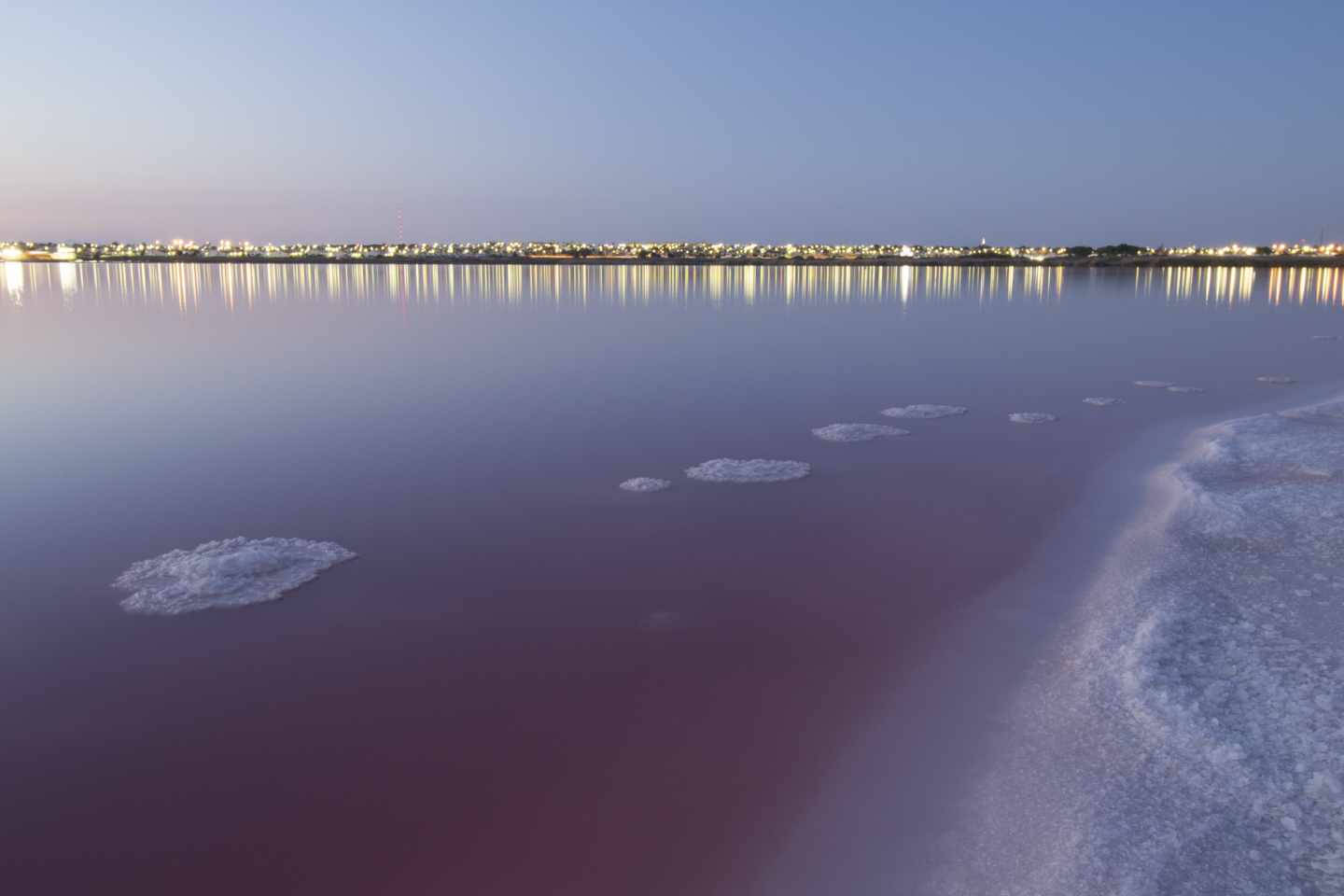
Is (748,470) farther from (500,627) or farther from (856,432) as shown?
(500,627)

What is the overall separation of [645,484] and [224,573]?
19.9 feet

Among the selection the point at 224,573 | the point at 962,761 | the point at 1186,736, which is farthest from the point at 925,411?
the point at 224,573

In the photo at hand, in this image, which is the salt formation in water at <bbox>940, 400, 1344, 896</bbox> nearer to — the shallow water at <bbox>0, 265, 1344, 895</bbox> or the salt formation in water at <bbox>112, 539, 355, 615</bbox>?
the shallow water at <bbox>0, 265, 1344, 895</bbox>

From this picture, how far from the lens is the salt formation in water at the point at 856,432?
16.8 meters

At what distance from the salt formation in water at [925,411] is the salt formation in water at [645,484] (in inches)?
307

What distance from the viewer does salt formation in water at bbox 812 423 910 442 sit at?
55.0ft

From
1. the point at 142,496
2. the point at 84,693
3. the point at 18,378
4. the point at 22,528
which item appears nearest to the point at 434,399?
the point at 142,496

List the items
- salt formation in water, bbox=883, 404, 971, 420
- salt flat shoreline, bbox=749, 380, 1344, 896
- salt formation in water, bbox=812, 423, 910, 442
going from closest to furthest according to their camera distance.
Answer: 1. salt flat shoreline, bbox=749, 380, 1344, 896
2. salt formation in water, bbox=812, 423, 910, 442
3. salt formation in water, bbox=883, 404, 971, 420

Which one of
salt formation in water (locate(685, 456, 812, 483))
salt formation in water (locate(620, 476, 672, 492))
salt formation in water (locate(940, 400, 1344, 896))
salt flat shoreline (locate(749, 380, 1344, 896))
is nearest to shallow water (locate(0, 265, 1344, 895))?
salt flat shoreline (locate(749, 380, 1344, 896))

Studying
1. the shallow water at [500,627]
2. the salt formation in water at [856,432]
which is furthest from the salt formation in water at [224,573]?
the salt formation in water at [856,432]

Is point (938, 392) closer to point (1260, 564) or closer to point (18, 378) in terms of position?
point (1260, 564)

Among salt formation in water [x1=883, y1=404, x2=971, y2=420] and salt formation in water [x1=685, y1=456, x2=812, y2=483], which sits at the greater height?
salt formation in water [x1=883, y1=404, x2=971, y2=420]

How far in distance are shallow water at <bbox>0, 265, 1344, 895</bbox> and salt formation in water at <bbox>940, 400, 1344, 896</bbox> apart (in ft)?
1.99

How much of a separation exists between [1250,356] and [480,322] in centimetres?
3340
